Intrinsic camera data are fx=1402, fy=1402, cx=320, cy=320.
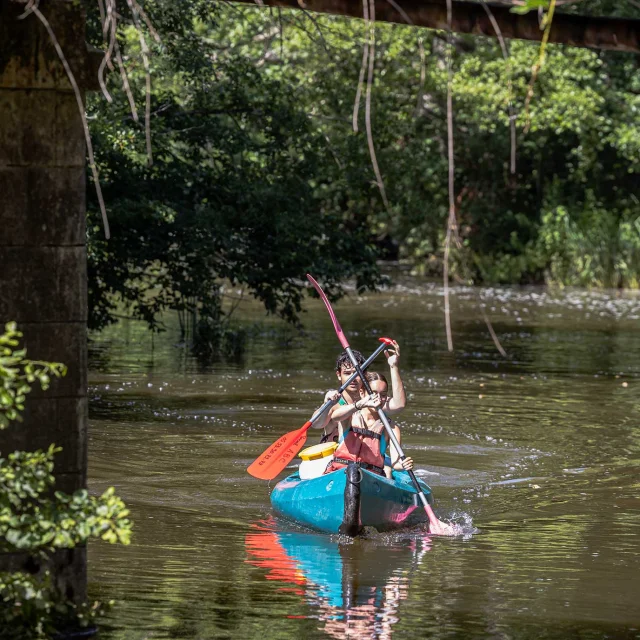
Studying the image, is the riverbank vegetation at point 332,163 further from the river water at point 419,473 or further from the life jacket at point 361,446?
the life jacket at point 361,446

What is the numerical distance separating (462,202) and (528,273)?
2666 millimetres

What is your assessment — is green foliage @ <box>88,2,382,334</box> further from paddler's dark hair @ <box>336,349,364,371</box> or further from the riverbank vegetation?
paddler's dark hair @ <box>336,349,364,371</box>

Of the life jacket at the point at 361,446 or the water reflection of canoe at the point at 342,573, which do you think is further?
the life jacket at the point at 361,446

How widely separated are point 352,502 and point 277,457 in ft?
5.04

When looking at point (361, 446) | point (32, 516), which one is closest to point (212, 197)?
point (361, 446)

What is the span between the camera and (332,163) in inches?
714

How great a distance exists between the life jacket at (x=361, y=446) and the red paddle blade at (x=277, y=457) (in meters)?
0.54

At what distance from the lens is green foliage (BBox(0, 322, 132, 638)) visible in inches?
201

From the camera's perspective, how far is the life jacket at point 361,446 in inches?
383

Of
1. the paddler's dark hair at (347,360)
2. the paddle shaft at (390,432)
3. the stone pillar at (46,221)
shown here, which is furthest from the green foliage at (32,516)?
the paddler's dark hair at (347,360)

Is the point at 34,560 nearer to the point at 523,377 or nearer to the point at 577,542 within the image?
the point at 577,542

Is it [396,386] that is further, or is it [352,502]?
[396,386]

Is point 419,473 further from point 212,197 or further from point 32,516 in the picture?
point 212,197

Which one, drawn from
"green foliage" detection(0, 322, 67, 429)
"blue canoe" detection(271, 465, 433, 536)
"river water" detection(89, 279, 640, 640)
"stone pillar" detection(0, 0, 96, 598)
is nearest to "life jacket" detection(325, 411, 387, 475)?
"blue canoe" detection(271, 465, 433, 536)
